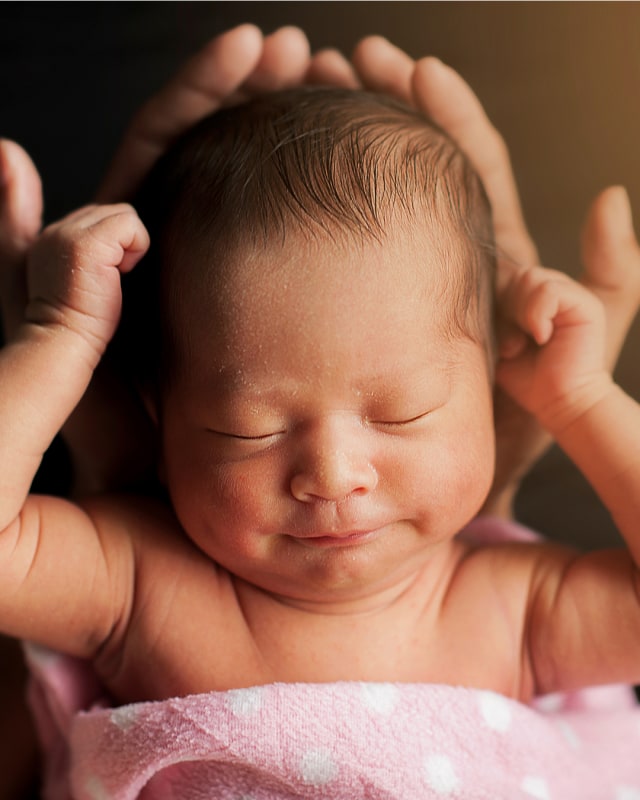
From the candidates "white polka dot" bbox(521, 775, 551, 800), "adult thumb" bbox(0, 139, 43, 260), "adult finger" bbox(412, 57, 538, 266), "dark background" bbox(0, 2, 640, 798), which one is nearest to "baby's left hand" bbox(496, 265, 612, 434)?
"adult finger" bbox(412, 57, 538, 266)

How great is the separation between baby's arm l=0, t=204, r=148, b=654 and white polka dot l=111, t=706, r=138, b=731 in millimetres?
105

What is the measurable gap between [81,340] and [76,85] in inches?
23.7

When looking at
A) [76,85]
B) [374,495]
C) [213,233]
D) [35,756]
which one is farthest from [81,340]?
[35,756]

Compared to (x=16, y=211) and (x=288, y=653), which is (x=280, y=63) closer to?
(x=16, y=211)

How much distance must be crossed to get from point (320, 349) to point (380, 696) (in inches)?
15.3

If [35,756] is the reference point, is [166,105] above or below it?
above

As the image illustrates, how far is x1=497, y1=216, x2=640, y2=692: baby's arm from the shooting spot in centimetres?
109

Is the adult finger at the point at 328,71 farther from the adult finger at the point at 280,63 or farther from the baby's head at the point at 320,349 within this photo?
the baby's head at the point at 320,349

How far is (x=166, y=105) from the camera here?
4.10 feet

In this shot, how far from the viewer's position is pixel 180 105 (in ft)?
4.10

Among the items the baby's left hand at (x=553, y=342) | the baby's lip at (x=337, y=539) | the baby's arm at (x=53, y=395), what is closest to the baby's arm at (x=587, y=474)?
the baby's left hand at (x=553, y=342)

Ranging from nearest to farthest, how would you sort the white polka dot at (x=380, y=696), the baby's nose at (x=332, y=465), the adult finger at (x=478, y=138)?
the baby's nose at (x=332, y=465) < the white polka dot at (x=380, y=696) < the adult finger at (x=478, y=138)

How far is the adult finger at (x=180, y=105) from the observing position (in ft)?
4.00

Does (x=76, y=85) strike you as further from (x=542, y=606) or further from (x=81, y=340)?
(x=542, y=606)
